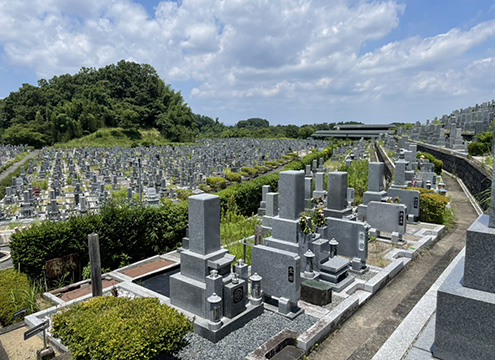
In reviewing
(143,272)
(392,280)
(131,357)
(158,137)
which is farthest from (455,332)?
(158,137)

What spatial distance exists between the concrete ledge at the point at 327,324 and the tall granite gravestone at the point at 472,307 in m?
2.86

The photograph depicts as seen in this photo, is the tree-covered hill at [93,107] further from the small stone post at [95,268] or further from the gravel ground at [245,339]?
the gravel ground at [245,339]

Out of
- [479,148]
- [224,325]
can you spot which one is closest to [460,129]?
[479,148]

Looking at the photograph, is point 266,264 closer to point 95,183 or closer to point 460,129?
point 95,183

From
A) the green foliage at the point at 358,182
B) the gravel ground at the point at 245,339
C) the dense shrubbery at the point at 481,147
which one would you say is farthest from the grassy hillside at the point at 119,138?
the gravel ground at the point at 245,339

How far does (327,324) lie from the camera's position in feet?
21.4

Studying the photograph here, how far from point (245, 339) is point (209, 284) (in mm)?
1241

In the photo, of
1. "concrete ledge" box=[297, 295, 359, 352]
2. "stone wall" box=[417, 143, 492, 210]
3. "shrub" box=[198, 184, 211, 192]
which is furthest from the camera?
"shrub" box=[198, 184, 211, 192]

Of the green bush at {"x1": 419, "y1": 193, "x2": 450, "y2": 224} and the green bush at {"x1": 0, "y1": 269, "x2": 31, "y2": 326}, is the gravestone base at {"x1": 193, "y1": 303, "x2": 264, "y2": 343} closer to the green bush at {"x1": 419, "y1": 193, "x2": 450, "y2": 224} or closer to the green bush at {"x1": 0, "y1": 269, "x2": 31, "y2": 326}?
the green bush at {"x1": 0, "y1": 269, "x2": 31, "y2": 326}

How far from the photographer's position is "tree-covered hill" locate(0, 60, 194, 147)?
215 feet

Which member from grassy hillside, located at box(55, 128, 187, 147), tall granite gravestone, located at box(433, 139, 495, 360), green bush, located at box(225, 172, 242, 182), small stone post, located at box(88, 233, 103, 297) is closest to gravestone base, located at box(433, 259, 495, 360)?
tall granite gravestone, located at box(433, 139, 495, 360)

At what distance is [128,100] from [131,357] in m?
82.5

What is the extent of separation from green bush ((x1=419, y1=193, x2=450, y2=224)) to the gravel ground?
943cm

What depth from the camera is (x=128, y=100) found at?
79312 mm
